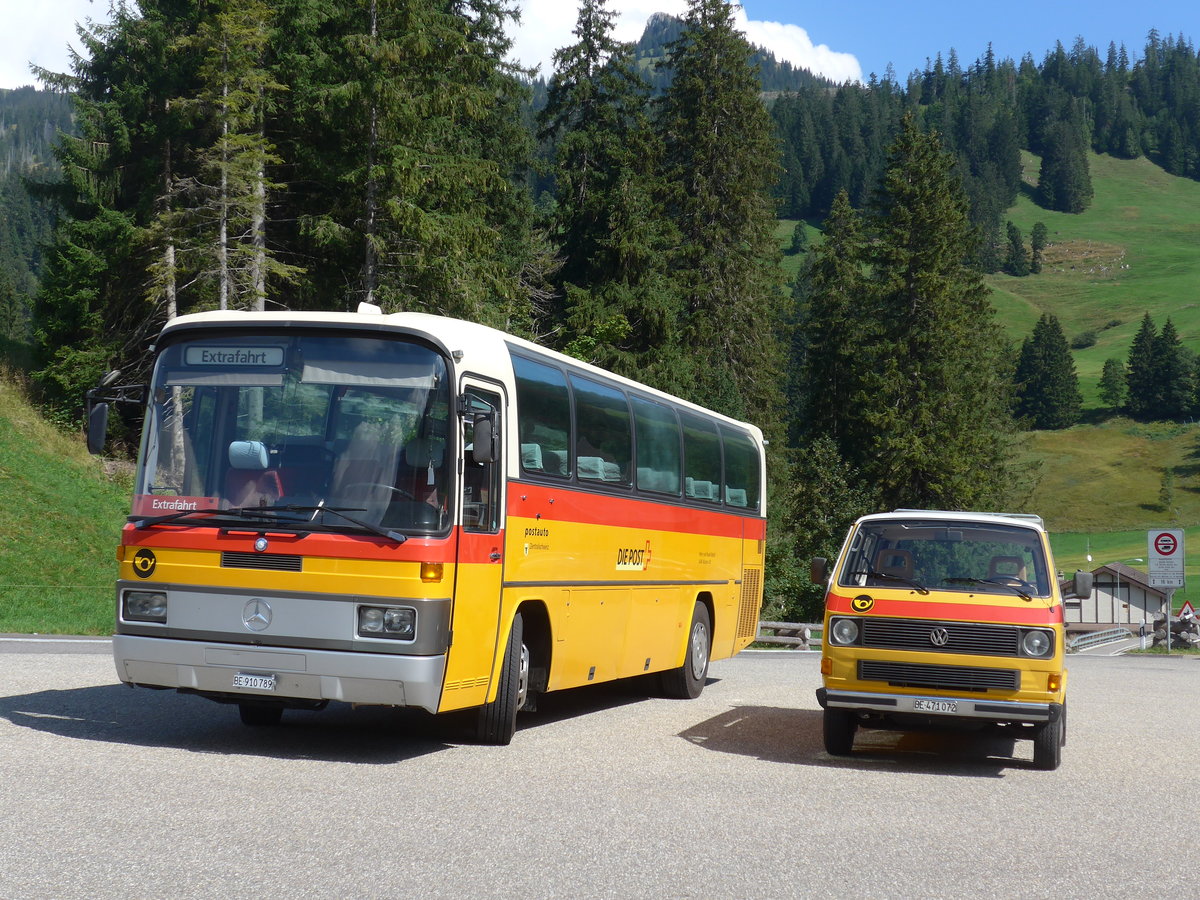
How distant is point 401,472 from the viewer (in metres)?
9.67

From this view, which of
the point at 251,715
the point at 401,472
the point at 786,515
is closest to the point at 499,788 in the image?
the point at 401,472

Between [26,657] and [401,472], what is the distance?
9.96 metres

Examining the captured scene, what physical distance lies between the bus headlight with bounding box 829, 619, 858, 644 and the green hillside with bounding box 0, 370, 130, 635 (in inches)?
682

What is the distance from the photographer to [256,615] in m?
9.68

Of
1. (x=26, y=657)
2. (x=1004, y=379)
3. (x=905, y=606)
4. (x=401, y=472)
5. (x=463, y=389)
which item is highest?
(x=1004, y=379)

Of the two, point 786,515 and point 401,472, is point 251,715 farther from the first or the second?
point 786,515

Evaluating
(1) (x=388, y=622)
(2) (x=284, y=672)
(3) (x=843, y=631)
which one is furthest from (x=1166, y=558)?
(2) (x=284, y=672)

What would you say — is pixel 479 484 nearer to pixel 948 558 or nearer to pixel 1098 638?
pixel 948 558

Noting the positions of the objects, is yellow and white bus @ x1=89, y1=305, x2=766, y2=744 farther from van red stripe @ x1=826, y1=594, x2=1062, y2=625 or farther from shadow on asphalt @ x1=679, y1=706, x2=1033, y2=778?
van red stripe @ x1=826, y1=594, x2=1062, y2=625

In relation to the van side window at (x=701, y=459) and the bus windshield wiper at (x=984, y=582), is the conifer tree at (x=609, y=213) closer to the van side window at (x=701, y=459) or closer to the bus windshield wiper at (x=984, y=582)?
the van side window at (x=701, y=459)

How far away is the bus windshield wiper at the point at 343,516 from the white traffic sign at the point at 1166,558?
27680 millimetres

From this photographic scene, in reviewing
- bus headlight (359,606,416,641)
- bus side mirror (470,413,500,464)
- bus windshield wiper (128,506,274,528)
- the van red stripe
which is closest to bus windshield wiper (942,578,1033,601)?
the van red stripe

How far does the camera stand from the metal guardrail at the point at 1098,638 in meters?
64.0

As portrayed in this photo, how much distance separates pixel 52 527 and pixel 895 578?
2688cm
